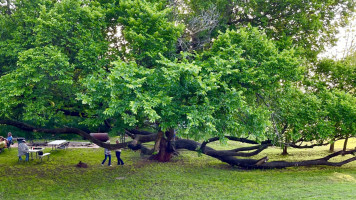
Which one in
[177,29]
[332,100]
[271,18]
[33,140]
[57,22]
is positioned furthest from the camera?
[33,140]

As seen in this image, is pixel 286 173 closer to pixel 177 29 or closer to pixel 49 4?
pixel 177 29

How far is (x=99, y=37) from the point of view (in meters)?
10.7

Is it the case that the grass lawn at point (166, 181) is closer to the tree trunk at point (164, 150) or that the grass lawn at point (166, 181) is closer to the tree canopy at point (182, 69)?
the tree trunk at point (164, 150)

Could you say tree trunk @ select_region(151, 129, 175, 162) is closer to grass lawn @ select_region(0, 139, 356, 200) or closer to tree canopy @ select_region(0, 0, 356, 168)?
grass lawn @ select_region(0, 139, 356, 200)

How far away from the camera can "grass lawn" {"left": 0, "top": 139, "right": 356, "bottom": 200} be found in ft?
33.1

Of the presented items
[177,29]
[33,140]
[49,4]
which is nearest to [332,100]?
[177,29]

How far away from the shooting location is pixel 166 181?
12.2 meters

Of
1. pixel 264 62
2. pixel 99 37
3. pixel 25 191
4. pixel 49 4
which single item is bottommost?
pixel 25 191

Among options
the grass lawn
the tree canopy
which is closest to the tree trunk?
the grass lawn

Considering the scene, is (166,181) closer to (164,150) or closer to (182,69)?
(164,150)

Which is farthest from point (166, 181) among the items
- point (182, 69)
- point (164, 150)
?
point (182, 69)

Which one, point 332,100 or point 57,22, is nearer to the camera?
point 57,22

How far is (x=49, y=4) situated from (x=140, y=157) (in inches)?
422

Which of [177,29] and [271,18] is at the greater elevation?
[271,18]
